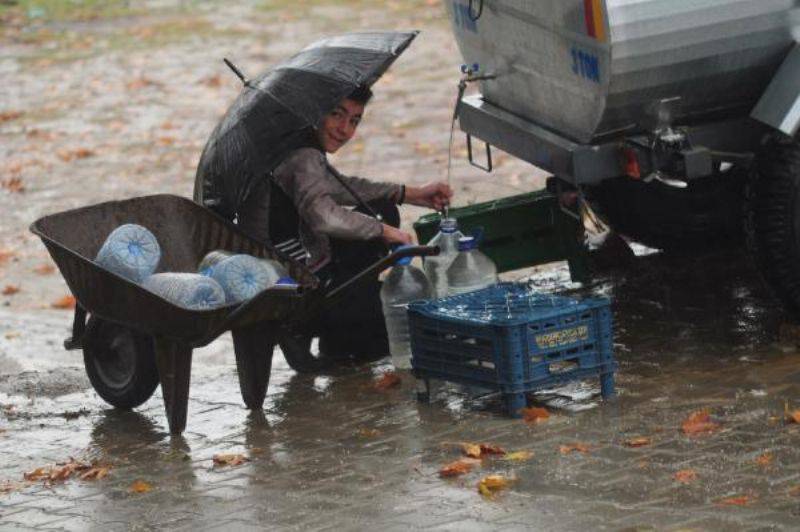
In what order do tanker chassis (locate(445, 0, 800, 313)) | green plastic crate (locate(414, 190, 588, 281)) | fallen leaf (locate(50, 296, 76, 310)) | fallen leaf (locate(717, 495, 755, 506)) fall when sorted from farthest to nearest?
fallen leaf (locate(50, 296, 76, 310)) < green plastic crate (locate(414, 190, 588, 281)) < tanker chassis (locate(445, 0, 800, 313)) < fallen leaf (locate(717, 495, 755, 506))

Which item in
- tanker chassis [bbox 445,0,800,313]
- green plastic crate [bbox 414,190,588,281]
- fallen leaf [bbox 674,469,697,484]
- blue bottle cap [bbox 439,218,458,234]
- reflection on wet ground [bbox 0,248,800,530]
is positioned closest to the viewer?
reflection on wet ground [bbox 0,248,800,530]

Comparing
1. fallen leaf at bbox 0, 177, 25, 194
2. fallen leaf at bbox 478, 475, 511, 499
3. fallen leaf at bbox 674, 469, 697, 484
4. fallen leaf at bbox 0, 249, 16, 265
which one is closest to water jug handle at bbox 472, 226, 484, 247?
fallen leaf at bbox 478, 475, 511, 499

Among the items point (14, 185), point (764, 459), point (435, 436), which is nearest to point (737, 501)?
point (764, 459)

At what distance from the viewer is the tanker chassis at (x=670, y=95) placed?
7.11 m

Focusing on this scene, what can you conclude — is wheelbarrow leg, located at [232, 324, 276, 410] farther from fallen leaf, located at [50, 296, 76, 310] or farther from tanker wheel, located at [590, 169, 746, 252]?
fallen leaf, located at [50, 296, 76, 310]

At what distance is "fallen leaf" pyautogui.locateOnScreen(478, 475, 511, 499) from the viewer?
19.4 feet

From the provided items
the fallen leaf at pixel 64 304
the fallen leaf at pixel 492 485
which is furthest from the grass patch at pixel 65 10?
the fallen leaf at pixel 492 485

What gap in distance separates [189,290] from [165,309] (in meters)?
0.26

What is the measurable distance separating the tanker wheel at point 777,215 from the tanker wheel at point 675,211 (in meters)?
1.25

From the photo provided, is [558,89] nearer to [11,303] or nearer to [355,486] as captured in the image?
[355,486]

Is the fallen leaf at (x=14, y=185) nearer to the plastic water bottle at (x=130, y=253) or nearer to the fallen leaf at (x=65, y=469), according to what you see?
the plastic water bottle at (x=130, y=253)

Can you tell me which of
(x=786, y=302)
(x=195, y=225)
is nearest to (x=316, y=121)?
(x=195, y=225)

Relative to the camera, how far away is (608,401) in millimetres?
7031

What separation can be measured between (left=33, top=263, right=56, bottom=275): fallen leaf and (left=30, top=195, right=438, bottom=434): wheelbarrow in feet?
10.1
